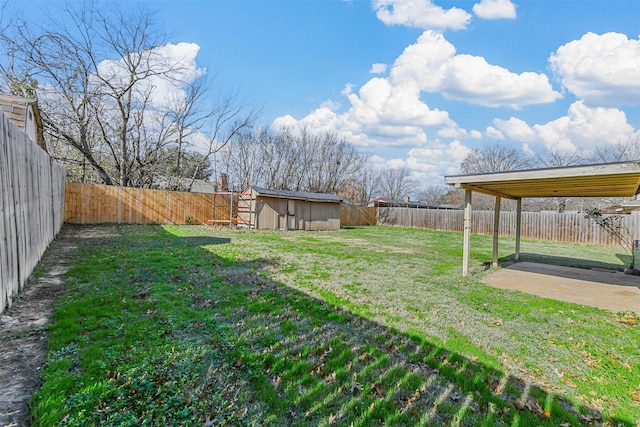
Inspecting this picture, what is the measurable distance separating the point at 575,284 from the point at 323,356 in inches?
236

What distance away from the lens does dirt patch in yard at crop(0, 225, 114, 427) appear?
5.98 feet

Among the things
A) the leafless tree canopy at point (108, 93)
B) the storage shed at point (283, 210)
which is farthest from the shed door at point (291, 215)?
the leafless tree canopy at point (108, 93)

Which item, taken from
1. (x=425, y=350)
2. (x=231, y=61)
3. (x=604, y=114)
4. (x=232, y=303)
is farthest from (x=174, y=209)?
(x=604, y=114)

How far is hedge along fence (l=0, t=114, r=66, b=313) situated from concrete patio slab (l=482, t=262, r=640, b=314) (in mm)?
7166

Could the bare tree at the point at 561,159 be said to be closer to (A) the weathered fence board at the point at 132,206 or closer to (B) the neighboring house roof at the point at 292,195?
(B) the neighboring house roof at the point at 292,195

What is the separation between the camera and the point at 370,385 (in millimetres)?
2287

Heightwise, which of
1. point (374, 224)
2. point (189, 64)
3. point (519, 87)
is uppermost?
point (189, 64)

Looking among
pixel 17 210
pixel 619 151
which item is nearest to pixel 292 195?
pixel 17 210

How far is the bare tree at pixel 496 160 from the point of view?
1182 inches

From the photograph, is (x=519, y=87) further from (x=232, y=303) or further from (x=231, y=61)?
(x=232, y=303)

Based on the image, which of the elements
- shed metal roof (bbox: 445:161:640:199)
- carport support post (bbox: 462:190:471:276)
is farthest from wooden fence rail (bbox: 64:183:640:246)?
carport support post (bbox: 462:190:471:276)

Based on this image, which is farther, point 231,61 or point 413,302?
point 231,61

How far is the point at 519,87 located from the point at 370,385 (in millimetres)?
18407

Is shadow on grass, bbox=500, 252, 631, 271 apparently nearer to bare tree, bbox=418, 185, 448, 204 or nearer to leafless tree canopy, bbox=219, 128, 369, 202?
leafless tree canopy, bbox=219, 128, 369, 202
